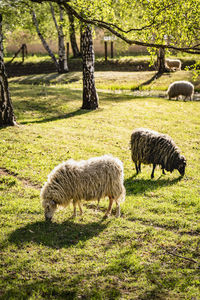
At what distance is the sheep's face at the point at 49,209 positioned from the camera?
272 inches

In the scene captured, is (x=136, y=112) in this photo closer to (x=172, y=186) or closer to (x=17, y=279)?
(x=172, y=186)

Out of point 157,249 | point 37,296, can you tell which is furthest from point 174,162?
point 37,296

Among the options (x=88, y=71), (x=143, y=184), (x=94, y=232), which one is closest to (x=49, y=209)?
(x=94, y=232)

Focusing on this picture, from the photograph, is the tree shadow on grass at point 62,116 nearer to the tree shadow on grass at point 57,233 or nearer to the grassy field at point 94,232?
the grassy field at point 94,232

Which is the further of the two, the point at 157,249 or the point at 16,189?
the point at 16,189

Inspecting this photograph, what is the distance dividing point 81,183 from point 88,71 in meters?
11.2

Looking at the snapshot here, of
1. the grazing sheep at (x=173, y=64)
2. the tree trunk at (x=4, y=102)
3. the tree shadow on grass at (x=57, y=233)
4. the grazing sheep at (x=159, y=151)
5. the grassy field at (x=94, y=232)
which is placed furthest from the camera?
the grazing sheep at (x=173, y=64)

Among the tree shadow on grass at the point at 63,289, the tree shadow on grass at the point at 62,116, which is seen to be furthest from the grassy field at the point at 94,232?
the tree shadow on grass at the point at 62,116

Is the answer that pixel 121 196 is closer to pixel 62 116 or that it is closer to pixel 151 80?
pixel 62 116

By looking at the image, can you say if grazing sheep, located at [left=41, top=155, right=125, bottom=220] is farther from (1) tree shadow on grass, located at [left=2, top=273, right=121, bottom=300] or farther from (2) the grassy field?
(1) tree shadow on grass, located at [left=2, top=273, right=121, bottom=300]

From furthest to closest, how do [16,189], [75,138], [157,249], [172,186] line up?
[75,138]
[172,186]
[16,189]
[157,249]

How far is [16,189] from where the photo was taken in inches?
335

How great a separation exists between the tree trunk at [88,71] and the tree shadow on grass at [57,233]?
11.3 m

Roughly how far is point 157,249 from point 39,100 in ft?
45.9
